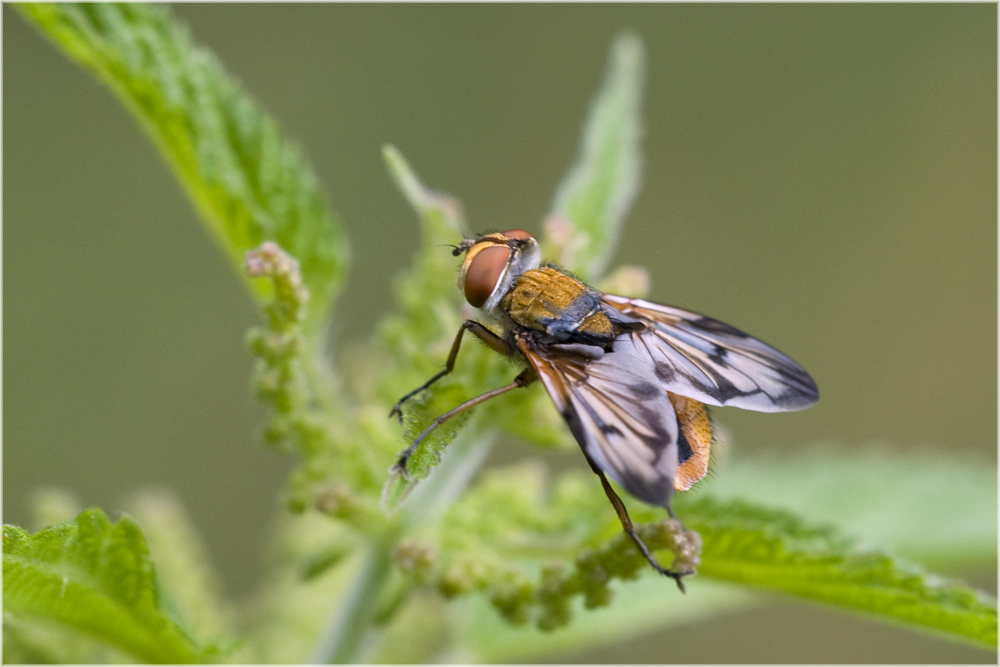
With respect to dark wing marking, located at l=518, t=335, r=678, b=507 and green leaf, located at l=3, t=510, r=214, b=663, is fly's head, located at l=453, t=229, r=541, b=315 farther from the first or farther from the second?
green leaf, located at l=3, t=510, r=214, b=663

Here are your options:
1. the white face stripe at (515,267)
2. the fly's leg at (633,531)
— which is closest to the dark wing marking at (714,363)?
the white face stripe at (515,267)

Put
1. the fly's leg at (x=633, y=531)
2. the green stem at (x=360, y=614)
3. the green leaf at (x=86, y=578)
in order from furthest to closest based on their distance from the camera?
the green stem at (x=360, y=614) < the fly's leg at (x=633, y=531) < the green leaf at (x=86, y=578)

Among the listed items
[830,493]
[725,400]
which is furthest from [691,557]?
[830,493]

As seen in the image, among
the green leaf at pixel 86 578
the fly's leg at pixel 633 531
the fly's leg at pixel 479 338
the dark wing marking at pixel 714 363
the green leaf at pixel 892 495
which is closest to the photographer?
the green leaf at pixel 86 578

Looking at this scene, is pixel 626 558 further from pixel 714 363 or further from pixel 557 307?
pixel 714 363

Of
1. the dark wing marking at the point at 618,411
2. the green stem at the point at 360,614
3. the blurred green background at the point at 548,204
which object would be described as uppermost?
the blurred green background at the point at 548,204

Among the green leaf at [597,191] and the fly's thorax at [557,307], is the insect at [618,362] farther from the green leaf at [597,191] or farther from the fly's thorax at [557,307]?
the green leaf at [597,191]

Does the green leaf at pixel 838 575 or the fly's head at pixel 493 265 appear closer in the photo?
the green leaf at pixel 838 575

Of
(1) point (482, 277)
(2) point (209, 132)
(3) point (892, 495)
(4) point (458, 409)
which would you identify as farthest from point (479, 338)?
(3) point (892, 495)
